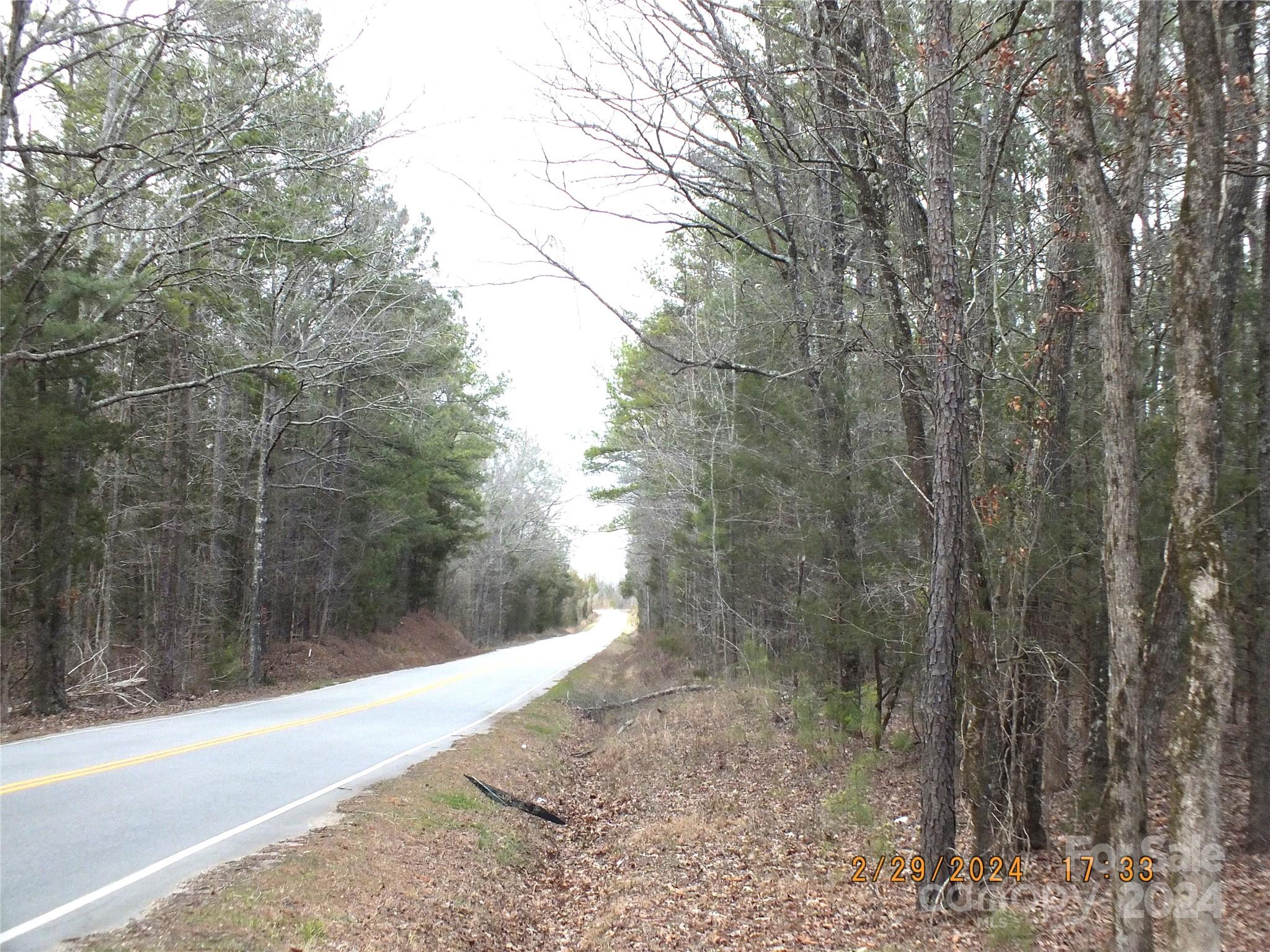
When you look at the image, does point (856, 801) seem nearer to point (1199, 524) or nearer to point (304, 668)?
point (1199, 524)

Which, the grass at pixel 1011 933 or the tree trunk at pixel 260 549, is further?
the tree trunk at pixel 260 549

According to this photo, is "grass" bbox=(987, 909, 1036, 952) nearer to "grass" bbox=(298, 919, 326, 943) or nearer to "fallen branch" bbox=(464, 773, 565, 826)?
"grass" bbox=(298, 919, 326, 943)

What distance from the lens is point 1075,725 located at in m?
11.2

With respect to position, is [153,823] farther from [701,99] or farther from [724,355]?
[724,355]

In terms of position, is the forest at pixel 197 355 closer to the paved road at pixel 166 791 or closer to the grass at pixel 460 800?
the paved road at pixel 166 791

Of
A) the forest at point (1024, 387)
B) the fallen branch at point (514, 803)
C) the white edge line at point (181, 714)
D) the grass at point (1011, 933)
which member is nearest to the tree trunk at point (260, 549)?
the white edge line at point (181, 714)

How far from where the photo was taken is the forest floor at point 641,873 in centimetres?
572

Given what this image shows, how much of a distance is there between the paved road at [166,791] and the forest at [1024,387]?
5.74 meters

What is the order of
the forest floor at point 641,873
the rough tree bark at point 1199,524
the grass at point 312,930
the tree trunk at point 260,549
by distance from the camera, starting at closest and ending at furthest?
the rough tree bark at point 1199,524 → the grass at point 312,930 → the forest floor at point 641,873 → the tree trunk at point 260,549

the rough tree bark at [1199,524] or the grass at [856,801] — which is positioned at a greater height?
the rough tree bark at [1199,524]

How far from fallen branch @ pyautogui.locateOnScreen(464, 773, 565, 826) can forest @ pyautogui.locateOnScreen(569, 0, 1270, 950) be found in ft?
13.2

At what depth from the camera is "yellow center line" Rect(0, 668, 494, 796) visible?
352 inches

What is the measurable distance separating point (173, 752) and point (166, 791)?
2.56 metres

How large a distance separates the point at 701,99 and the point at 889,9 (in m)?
2.14
